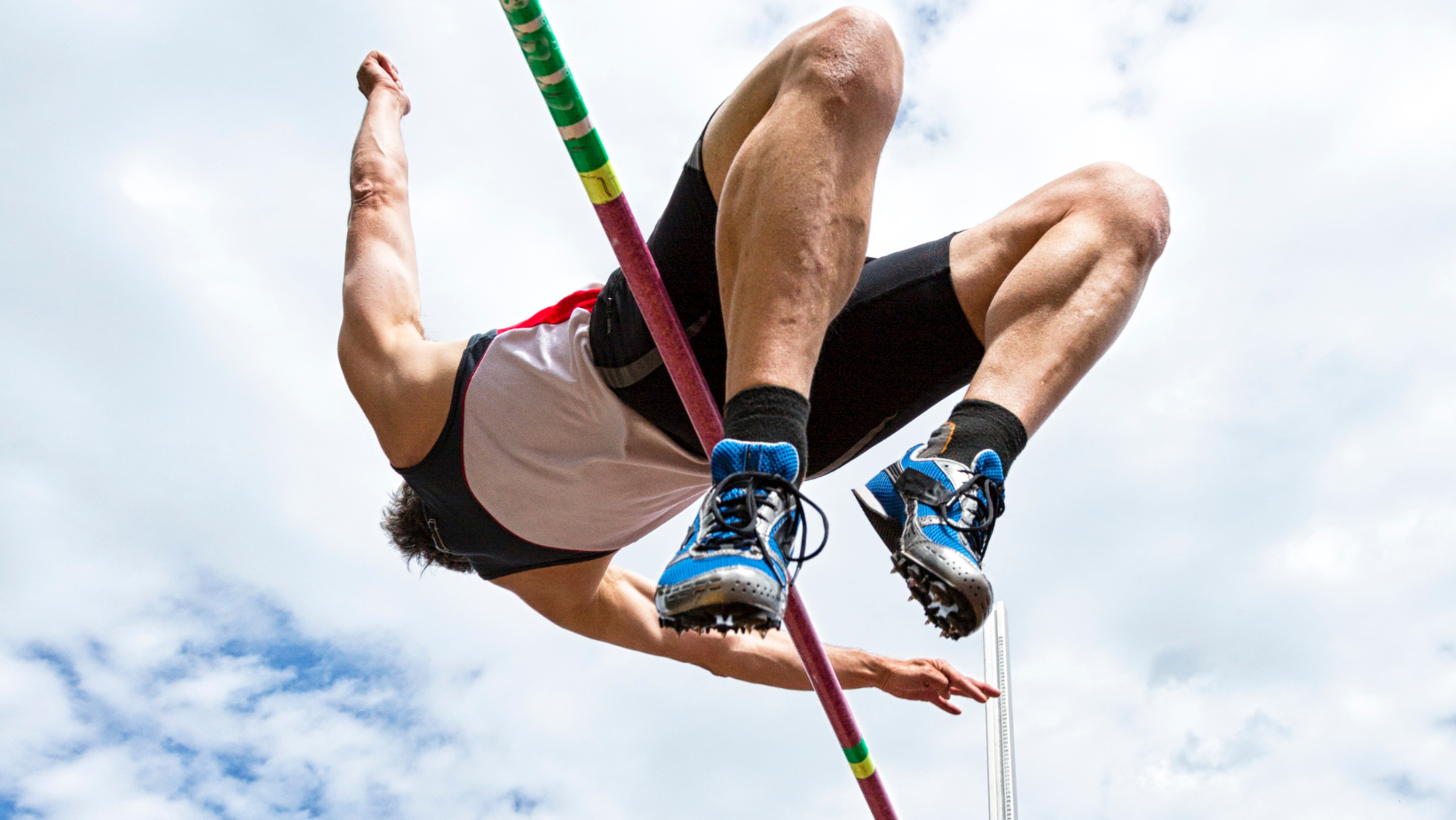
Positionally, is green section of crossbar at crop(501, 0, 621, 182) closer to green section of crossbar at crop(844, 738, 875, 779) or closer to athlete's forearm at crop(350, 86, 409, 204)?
athlete's forearm at crop(350, 86, 409, 204)

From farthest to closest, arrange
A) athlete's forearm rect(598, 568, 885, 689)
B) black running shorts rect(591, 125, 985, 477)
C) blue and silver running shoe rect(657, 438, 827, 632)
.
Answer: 1. athlete's forearm rect(598, 568, 885, 689)
2. black running shorts rect(591, 125, 985, 477)
3. blue and silver running shoe rect(657, 438, 827, 632)

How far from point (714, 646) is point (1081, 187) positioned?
256 cm

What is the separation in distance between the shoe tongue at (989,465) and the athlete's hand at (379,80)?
9.54 ft

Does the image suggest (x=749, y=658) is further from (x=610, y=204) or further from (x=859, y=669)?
(x=610, y=204)

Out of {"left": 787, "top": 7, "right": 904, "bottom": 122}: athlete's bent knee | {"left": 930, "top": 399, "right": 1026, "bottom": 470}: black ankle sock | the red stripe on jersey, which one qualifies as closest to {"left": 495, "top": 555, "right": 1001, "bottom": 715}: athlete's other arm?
the red stripe on jersey

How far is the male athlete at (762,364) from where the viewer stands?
168cm

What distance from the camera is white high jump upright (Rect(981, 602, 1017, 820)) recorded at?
4.91m

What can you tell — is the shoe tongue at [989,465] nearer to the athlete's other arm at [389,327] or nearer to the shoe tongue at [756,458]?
the shoe tongue at [756,458]

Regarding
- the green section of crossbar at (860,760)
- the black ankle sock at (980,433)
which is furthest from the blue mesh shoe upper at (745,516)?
the green section of crossbar at (860,760)

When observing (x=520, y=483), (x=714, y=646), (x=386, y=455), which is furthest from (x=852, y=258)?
(x=714, y=646)

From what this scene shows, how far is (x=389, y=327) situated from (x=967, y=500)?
187 cm

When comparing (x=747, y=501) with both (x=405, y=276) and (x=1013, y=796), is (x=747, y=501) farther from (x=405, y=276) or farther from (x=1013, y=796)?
(x=1013, y=796)

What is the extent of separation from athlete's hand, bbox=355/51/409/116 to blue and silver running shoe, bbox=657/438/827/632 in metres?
2.85

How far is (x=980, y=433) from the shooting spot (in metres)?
1.83
